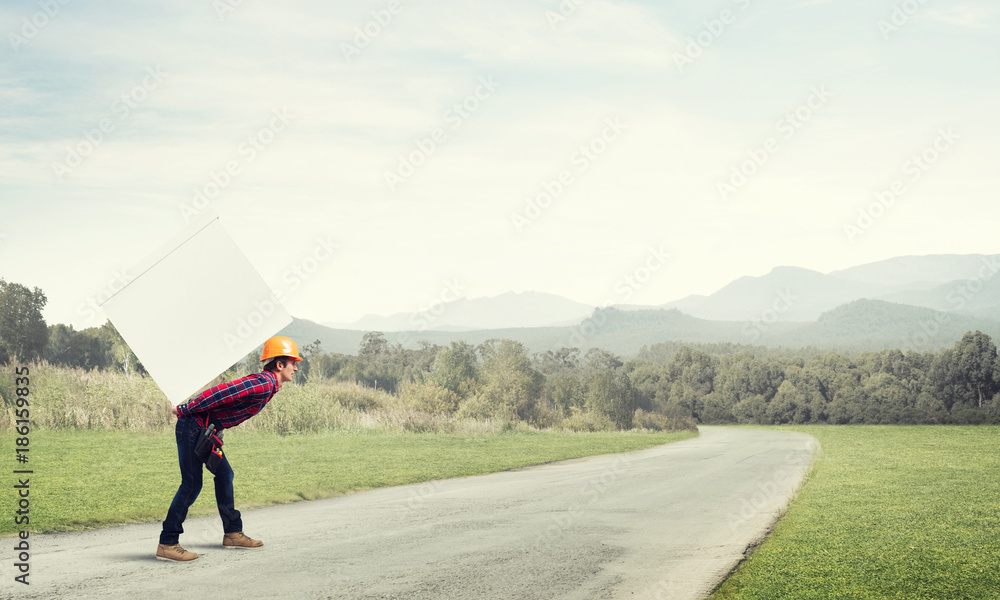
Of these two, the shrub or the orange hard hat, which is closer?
the orange hard hat

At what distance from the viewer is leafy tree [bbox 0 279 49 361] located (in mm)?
47812

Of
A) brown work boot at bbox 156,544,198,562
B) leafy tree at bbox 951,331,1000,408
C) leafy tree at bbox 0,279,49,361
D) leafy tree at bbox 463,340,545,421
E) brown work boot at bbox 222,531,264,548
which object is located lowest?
leafy tree at bbox 951,331,1000,408

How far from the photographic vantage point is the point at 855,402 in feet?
294

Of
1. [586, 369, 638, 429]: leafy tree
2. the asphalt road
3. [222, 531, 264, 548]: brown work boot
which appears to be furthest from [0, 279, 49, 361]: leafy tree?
[222, 531, 264, 548]: brown work boot

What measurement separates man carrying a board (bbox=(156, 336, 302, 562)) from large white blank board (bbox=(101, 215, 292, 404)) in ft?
0.78

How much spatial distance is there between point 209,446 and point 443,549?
3.08m

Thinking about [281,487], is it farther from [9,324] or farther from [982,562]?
[9,324]

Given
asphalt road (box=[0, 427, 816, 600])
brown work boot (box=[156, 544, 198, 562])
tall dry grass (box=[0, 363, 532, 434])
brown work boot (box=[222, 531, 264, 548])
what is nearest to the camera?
asphalt road (box=[0, 427, 816, 600])

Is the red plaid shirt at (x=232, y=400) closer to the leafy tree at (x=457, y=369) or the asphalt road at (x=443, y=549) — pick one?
the asphalt road at (x=443, y=549)

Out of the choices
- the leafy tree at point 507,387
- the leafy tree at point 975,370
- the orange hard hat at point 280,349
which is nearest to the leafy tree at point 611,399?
the leafy tree at point 507,387

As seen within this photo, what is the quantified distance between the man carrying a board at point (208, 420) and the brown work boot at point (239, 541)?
437 mm

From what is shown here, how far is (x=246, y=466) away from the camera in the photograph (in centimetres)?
1798

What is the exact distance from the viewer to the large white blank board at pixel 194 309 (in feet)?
24.2

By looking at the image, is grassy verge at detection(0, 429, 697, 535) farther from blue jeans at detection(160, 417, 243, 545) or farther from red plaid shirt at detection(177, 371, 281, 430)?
red plaid shirt at detection(177, 371, 281, 430)
